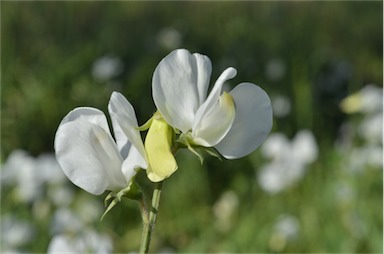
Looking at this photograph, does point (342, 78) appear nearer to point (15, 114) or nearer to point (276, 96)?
point (276, 96)

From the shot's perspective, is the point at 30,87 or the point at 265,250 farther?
the point at 30,87

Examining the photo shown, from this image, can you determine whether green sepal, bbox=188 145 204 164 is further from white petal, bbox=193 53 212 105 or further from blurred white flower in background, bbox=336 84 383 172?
blurred white flower in background, bbox=336 84 383 172

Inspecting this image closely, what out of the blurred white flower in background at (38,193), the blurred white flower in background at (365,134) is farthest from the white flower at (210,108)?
the blurred white flower in background at (365,134)

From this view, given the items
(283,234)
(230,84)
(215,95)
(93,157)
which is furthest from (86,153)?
(230,84)

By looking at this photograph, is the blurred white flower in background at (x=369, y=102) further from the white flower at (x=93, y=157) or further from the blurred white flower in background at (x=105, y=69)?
the white flower at (x=93, y=157)

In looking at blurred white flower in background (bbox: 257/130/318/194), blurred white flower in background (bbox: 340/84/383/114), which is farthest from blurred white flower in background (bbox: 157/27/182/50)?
blurred white flower in background (bbox: 257/130/318/194)

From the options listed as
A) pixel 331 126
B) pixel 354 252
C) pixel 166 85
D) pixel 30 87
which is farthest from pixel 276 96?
pixel 166 85
